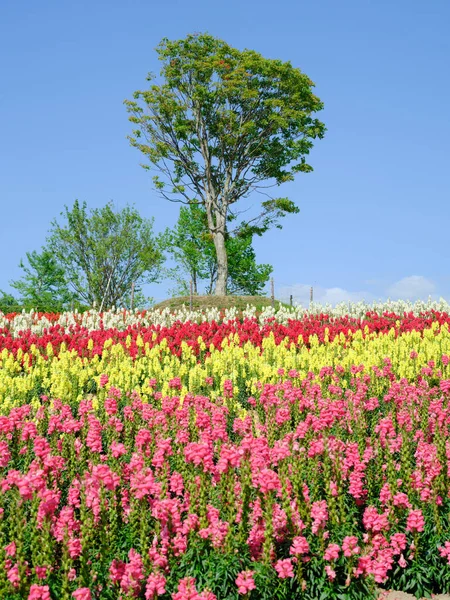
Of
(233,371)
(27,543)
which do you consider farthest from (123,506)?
(233,371)

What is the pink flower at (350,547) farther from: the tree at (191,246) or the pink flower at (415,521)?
the tree at (191,246)

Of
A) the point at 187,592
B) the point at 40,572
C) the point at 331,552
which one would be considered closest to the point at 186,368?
the point at 331,552

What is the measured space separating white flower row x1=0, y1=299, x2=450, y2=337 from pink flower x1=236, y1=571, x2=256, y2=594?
16.6 meters

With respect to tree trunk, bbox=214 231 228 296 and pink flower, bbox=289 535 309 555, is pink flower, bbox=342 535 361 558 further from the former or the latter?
tree trunk, bbox=214 231 228 296

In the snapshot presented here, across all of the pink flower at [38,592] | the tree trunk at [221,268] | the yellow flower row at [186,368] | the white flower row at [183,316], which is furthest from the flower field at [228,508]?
the tree trunk at [221,268]

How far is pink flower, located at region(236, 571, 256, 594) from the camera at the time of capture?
439cm

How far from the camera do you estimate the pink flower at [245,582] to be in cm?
439

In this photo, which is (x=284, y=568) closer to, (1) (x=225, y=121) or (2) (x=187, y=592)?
(2) (x=187, y=592)

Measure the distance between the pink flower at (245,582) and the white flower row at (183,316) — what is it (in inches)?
653

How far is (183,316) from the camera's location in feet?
76.5

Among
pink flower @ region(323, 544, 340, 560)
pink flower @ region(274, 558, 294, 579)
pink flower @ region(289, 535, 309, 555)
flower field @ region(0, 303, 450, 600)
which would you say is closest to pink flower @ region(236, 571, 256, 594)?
flower field @ region(0, 303, 450, 600)

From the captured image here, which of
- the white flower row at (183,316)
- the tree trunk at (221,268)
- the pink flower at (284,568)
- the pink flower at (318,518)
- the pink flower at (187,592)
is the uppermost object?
the tree trunk at (221,268)

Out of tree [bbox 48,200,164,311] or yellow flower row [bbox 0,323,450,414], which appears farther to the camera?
tree [bbox 48,200,164,311]

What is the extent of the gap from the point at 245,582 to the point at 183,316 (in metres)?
19.0
